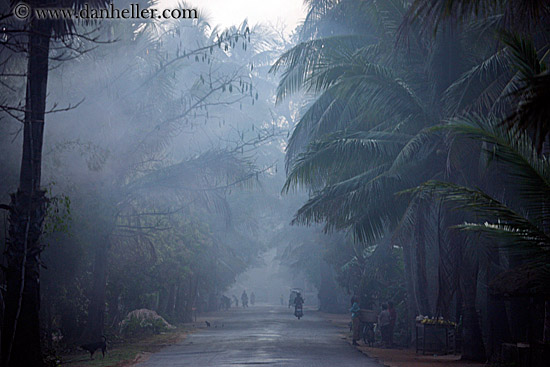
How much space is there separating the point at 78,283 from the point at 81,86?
686 centimetres

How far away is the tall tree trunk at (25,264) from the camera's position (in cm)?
1258

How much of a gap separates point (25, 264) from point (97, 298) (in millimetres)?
11642

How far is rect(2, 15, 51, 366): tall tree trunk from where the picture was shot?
41.3 ft

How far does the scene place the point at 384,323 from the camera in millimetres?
25250

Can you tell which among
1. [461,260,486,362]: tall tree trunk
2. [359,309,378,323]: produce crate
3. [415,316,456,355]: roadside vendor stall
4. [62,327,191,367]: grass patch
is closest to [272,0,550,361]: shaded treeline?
[461,260,486,362]: tall tree trunk

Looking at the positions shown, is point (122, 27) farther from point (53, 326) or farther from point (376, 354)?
point (376, 354)

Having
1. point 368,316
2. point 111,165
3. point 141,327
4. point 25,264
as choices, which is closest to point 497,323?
point 368,316

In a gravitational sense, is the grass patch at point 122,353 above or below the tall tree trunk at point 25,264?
below

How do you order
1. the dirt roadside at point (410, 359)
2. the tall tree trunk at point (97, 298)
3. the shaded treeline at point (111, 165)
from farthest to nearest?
the tall tree trunk at point (97, 298)
the shaded treeline at point (111, 165)
the dirt roadside at point (410, 359)

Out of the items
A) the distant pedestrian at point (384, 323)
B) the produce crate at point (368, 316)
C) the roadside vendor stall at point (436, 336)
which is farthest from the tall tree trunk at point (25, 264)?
the produce crate at point (368, 316)

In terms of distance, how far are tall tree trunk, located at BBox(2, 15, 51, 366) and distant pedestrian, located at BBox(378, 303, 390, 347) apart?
48.1 ft

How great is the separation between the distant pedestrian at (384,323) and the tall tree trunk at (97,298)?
9665 millimetres

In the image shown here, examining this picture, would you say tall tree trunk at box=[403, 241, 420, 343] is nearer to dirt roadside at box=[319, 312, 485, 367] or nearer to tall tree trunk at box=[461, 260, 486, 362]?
dirt roadside at box=[319, 312, 485, 367]

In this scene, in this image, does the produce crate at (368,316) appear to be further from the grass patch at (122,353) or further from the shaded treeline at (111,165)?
the grass patch at (122,353)
